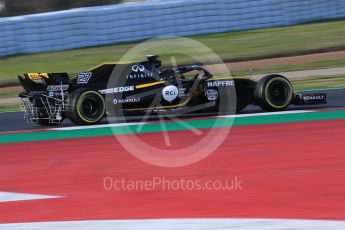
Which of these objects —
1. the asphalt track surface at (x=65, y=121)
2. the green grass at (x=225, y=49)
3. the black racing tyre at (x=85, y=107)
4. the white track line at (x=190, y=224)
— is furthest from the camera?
the green grass at (x=225, y=49)

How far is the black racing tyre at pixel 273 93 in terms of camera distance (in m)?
12.9

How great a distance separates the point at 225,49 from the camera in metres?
24.0

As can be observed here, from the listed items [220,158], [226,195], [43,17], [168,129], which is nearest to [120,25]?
[43,17]

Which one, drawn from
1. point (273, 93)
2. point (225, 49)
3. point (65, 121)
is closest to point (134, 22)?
point (225, 49)

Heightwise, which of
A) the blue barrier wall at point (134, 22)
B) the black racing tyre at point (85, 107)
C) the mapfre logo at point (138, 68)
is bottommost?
the black racing tyre at point (85, 107)

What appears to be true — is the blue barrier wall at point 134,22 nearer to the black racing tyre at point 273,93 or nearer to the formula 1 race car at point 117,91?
the formula 1 race car at point 117,91

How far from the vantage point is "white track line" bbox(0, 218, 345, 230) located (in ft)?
18.9

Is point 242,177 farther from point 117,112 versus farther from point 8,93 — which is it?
point 8,93

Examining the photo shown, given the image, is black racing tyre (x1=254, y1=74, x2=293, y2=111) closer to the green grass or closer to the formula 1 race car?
the formula 1 race car

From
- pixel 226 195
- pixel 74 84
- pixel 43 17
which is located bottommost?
pixel 226 195

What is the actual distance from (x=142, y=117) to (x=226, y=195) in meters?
6.43

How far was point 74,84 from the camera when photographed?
1247 cm

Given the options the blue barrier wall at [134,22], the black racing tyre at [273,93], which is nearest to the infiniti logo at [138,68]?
the black racing tyre at [273,93]

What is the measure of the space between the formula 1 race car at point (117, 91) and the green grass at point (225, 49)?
8.76 m
